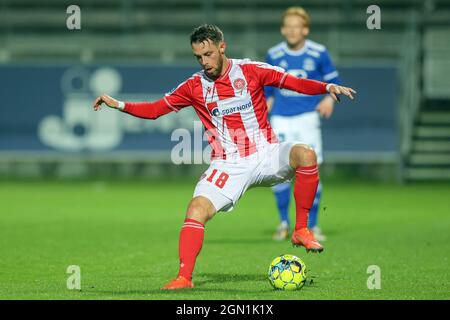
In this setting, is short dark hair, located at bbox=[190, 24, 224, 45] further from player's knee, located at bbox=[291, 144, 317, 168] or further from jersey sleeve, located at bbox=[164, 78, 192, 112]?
player's knee, located at bbox=[291, 144, 317, 168]

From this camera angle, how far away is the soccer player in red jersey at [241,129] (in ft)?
25.0

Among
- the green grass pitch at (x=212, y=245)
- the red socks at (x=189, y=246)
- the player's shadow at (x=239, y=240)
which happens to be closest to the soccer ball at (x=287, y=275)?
the green grass pitch at (x=212, y=245)

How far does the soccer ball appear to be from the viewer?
7176 mm

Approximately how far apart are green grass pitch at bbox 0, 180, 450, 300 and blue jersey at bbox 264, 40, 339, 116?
145cm

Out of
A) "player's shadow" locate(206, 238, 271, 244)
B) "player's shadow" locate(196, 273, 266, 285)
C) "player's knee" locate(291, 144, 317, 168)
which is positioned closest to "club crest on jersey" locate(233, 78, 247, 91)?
"player's knee" locate(291, 144, 317, 168)

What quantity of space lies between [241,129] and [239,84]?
1.12 feet

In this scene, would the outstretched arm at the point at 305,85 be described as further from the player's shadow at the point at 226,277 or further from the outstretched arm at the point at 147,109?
the player's shadow at the point at 226,277

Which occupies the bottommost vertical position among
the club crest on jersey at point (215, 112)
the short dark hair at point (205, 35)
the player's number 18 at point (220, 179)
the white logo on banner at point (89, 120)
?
the player's number 18 at point (220, 179)

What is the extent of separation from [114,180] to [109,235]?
8.51 metres

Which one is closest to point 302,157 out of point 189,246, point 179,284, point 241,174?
point 241,174

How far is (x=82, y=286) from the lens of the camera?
737cm

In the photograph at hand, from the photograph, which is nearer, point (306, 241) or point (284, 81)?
point (306, 241)

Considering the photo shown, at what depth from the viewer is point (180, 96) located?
25.6 ft

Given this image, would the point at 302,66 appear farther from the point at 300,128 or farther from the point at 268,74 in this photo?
the point at 268,74
